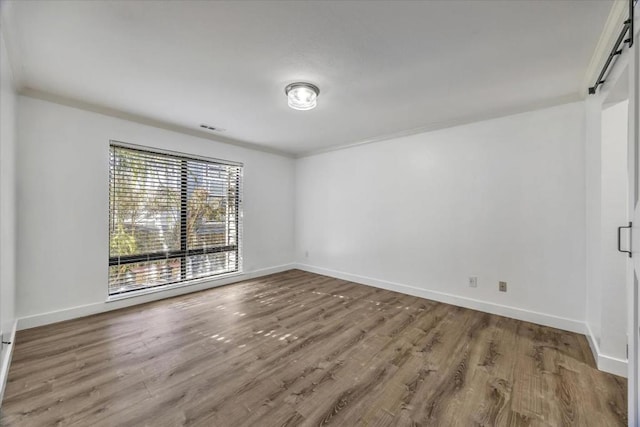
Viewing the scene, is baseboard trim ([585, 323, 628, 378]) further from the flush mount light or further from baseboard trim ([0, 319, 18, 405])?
baseboard trim ([0, 319, 18, 405])

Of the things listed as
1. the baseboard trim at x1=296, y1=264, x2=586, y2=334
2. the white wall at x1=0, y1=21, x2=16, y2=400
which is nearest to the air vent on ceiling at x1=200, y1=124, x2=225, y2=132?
the white wall at x1=0, y1=21, x2=16, y2=400

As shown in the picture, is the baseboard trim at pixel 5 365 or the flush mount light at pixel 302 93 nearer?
the baseboard trim at pixel 5 365

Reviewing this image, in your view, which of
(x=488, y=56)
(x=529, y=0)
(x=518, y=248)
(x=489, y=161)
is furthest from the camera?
(x=489, y=161)

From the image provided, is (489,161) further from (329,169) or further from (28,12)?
(28,12)

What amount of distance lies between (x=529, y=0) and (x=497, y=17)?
16 centimetres

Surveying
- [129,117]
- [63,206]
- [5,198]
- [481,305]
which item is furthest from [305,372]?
[129,117]

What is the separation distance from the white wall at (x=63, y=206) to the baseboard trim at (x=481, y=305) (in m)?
3.18

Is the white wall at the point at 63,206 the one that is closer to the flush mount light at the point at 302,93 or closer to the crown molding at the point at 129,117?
the crown molding at the point at 129,117

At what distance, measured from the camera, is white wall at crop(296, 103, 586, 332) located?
2.71 metres

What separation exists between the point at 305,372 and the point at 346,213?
2978 millimetres

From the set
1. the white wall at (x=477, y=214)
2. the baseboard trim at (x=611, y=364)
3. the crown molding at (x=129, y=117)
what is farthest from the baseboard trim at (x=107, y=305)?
the baseboard trim at (x=611, y=364)

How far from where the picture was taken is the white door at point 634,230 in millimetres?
1218

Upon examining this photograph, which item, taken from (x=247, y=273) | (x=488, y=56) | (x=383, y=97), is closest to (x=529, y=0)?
(x=488, y=56)

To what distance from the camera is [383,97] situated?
2736mm
